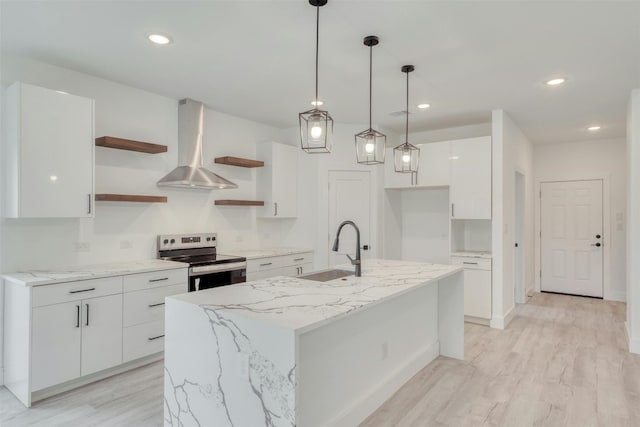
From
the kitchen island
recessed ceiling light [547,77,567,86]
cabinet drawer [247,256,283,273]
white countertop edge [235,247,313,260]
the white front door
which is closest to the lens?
the kitchen island

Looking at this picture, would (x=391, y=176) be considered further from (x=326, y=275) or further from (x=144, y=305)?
(x=144, y=305)

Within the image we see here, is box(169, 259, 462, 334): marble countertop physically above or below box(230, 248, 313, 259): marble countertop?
below

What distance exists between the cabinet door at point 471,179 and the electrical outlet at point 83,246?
13.4ft

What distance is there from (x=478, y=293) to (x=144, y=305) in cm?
375

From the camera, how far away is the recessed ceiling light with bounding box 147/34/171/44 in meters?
2.66

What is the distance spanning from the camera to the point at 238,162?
Result: 15.3 ft

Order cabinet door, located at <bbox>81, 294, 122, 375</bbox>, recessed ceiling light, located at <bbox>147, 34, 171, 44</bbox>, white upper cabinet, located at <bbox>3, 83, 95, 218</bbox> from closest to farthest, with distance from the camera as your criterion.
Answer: recessed ceiling light, located at <bbox>147, 34, 171, 44</bbox>, white upper cabinet, located at <bbox>3, 83, 95, 218</bbox>, cabinet door, located at <bbox>81, 294, 122, 375</bbox>

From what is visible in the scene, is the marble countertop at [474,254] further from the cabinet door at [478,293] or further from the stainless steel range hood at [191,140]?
the stainless steel range hood at [191,140]

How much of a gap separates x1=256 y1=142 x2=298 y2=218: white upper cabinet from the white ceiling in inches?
32.7

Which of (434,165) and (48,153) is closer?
(48,153)

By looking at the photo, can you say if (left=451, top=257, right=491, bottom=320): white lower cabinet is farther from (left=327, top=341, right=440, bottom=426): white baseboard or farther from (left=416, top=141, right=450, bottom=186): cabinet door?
(left=327, top=341, right=440, bottom=426): white baseboard

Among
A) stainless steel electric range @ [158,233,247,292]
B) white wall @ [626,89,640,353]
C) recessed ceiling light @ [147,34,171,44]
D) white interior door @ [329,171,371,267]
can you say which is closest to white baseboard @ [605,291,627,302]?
white wall @ [626,89,640,353]

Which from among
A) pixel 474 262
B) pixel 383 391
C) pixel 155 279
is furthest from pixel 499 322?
pixel 155 279

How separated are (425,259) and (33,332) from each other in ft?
15.2
